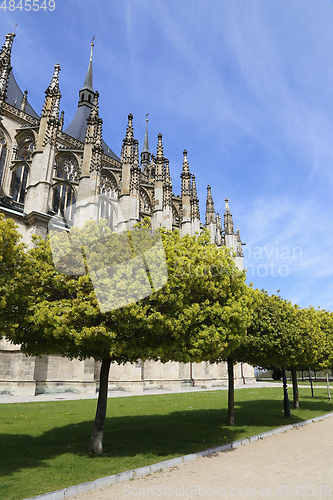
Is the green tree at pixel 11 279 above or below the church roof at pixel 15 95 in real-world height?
below

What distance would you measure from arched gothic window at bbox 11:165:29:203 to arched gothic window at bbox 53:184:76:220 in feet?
9.08

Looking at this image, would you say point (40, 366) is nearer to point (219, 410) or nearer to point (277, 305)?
point (219, 410)

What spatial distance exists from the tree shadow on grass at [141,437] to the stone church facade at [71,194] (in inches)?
363

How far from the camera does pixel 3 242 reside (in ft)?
23.4

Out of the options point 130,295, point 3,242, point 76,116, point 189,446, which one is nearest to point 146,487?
point 189,446

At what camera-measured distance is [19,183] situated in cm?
2919

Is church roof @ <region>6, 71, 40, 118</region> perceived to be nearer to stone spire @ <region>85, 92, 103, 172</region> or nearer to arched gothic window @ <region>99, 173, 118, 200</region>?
stone spire @ <region>85, 92, 103, 172</region>

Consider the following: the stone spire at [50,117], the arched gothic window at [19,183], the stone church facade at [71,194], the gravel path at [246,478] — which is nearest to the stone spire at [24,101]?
the stone church facade at [71,194]

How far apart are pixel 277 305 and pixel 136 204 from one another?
723 inches

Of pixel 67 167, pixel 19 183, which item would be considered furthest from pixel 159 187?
pixel 19 183

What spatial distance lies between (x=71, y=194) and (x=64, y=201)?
103cm

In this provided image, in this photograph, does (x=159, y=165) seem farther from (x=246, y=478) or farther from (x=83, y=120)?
(x=246, y=478)

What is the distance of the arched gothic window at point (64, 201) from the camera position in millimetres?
30569

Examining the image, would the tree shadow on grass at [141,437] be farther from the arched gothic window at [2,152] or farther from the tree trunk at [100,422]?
the arched gothic window at [2,152]
